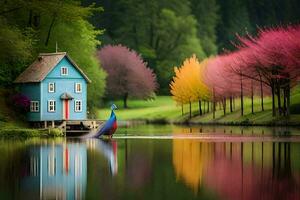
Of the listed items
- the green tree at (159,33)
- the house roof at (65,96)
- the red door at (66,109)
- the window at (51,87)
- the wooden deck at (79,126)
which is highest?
the green tree at (159,33)

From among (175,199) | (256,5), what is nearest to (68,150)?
(175,199)

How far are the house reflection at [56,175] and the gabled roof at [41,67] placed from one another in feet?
89.4

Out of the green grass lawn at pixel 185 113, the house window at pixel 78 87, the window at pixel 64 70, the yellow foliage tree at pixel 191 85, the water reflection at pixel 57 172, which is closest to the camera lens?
the water reflection at pixel 57 172

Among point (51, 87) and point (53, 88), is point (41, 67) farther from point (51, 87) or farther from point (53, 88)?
point (53, 88)

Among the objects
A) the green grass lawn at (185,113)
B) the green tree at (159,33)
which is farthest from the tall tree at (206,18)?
the green grass lawn at (185,113)

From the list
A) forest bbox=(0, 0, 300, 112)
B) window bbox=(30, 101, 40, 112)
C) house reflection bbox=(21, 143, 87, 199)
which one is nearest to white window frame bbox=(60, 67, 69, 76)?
forest bbox=(0, 0, 300, 112)

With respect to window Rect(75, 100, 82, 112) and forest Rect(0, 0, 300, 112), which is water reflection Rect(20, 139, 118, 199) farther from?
forest Rect(0, 0, 300, 112)

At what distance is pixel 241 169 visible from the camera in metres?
33.0

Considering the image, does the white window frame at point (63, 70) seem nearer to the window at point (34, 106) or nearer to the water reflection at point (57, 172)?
the window at point (34, 106)

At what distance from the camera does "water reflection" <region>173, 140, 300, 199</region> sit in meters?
25.8

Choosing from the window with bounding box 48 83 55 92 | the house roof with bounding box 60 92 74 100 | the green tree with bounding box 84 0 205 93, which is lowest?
the house roof with bounding box 60 92 74 100

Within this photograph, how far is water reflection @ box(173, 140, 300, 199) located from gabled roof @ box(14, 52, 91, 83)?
82.1 ft

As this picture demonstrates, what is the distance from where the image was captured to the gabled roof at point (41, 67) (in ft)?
234

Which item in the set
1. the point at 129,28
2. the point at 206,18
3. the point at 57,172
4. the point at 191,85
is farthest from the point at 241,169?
the point at 206,18
